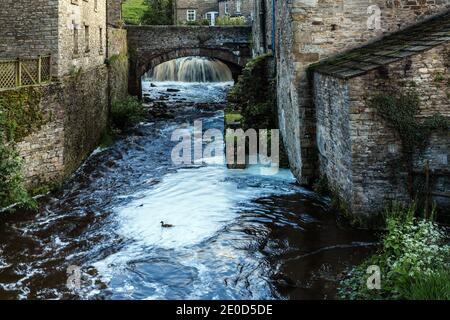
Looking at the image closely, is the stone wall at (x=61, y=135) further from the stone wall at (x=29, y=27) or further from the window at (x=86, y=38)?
the stone wall at (x=29, y=27)

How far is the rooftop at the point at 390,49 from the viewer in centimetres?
991

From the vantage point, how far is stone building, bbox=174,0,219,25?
1991 inches

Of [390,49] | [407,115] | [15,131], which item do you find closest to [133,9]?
[15,131]

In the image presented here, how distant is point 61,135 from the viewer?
14.4 m

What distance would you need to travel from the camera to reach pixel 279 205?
1232cm

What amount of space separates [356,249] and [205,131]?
46.2 feet

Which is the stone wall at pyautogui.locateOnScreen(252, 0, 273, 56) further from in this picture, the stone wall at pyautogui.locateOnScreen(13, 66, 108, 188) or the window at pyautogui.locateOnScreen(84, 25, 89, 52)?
the stone wall at pyautogui.locateOnScreen(13, 66, 108, 188)

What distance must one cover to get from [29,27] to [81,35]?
3.09m

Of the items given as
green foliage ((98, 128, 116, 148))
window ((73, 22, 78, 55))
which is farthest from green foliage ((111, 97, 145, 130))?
window ((73, 22, 78, 55))

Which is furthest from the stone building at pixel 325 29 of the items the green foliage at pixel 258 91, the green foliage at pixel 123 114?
the green foliage at pixel 123 114

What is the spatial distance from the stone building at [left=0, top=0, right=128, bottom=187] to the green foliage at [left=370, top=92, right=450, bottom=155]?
8.71 m

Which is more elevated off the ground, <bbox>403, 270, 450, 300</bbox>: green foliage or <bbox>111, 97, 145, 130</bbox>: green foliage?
<bbox>111, 97, 145, 130</bbox>: green foliage

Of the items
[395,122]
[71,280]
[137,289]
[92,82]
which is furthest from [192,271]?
[92,82]

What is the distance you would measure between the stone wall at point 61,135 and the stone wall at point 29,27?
122cm
